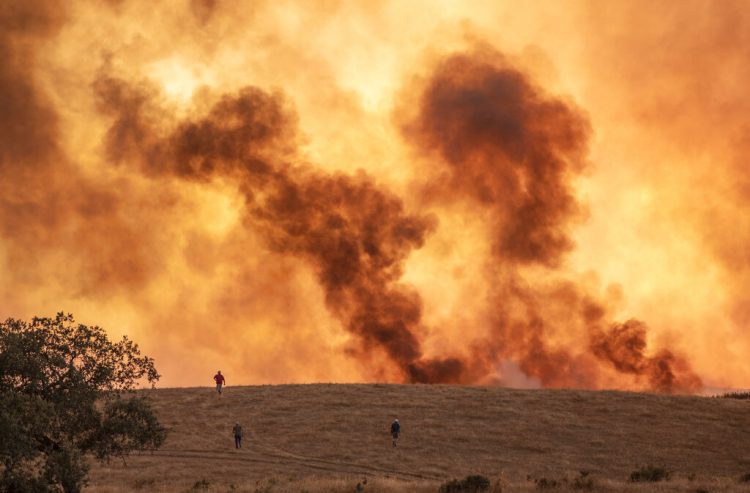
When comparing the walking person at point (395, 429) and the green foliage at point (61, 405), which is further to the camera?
the walking person at point (395, 429)

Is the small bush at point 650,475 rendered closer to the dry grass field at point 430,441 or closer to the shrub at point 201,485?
the dry grass field at point 430,441

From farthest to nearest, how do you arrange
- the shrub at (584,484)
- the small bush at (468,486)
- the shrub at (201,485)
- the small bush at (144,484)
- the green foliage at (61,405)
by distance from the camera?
1. the small bush at (144,484)
2. the shrub at (201,485)
3. the shrub at (584,484)
4. the small bush at (468,486)
5. the green foliage at (61,405)

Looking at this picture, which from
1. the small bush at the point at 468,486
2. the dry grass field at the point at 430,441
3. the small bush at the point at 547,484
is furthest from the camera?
the dry grass field at the point at 430,441

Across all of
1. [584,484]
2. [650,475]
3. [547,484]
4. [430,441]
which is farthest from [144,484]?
[650,475]

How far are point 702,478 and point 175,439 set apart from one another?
37.4m

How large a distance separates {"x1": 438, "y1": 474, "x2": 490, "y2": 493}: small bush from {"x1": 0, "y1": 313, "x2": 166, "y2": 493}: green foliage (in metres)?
14.4

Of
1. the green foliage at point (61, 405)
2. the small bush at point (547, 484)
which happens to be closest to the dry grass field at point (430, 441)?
the small bush at point (547, 484)

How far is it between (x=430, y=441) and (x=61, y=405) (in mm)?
32408

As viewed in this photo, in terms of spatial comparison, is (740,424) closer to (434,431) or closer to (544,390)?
(544,390)

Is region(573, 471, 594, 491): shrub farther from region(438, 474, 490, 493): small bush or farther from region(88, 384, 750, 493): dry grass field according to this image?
region(438, 474, 490, 493): small bush

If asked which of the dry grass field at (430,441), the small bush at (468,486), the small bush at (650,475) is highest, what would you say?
the dry grass field at (430,441)

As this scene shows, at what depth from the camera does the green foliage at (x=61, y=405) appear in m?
26.1

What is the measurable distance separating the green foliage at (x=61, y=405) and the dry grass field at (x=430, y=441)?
908cm

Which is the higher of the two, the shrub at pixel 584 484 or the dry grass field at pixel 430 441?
the dry grass field at pixel 430 441
